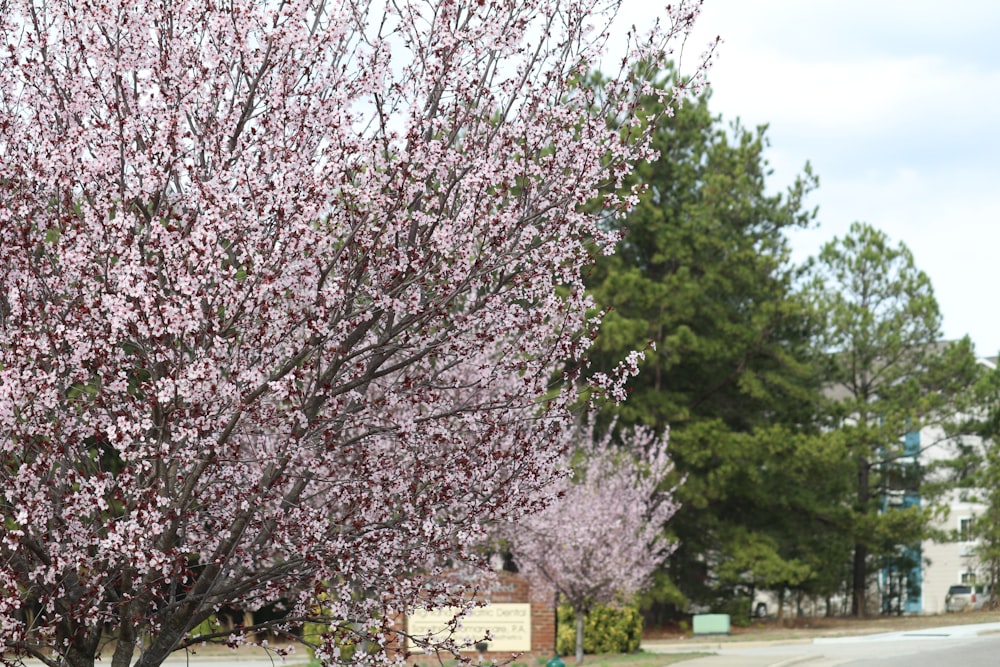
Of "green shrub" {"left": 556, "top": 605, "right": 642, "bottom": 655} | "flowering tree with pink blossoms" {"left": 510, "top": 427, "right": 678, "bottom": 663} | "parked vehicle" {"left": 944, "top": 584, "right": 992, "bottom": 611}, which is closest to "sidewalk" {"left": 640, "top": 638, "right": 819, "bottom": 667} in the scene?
"flowering tree with pink blossoms" {"left": 510, "top": 427, "right": 678, "bottom": 663}

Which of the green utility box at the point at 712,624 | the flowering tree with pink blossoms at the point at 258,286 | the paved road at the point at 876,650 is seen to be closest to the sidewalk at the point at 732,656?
the paved road at the point at 876,650

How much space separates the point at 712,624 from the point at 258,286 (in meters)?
29.8

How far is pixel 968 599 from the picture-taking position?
167ft

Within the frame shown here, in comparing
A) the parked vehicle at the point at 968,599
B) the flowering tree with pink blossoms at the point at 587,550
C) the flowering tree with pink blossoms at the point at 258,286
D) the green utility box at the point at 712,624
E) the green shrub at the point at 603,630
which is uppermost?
the flowering tree with pink blossoms at the point at 258,286

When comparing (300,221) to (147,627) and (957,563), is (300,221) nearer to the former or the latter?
(147,627)

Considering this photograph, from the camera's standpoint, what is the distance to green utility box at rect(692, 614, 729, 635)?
3362 centimetres

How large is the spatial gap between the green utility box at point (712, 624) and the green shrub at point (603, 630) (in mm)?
7667

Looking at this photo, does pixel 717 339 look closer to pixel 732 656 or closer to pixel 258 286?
pixel 732 656

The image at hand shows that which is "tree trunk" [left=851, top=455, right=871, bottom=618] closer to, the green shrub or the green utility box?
the green utility box

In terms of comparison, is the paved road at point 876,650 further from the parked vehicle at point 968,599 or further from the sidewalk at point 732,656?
the parked vehicle at point 968,599

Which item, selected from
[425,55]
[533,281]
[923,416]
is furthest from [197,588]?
[923,416]

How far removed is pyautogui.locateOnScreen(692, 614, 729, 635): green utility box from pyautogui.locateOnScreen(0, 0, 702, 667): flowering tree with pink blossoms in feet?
91.2

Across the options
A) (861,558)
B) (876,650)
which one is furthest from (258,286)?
(861,558)

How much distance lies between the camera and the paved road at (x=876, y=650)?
21766 mm
